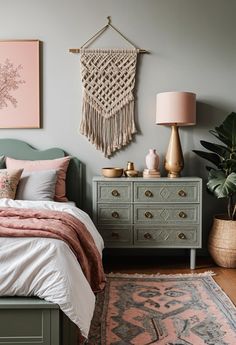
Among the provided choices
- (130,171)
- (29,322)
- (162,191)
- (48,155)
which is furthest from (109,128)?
(29,322)

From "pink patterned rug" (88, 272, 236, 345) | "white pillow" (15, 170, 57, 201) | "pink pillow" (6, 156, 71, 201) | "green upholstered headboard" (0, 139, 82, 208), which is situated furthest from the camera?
"green upholstered headboard" (0, 139, 82, 208)

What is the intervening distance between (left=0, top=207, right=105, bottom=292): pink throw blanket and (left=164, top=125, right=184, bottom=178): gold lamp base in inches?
52.0

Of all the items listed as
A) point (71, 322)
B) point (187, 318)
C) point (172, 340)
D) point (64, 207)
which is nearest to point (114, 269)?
point (64, 207)

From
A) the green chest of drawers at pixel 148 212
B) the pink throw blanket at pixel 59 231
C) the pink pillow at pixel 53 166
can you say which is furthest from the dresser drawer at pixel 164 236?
the pink throw blanket at pixel 59 231

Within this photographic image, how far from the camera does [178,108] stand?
11.1ft

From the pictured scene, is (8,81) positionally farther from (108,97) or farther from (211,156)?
(211,156)

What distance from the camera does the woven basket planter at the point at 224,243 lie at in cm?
334

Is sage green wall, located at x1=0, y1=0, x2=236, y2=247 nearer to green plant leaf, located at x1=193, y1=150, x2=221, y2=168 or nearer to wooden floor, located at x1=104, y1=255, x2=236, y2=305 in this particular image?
green plant leaf, located at x1=193, y1=150, x2=221, y2=168

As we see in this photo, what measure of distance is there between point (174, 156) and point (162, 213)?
546mm

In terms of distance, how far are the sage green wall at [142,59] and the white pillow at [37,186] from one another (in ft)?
1.65

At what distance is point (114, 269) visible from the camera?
342cm

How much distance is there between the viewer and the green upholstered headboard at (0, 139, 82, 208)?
3.63 meters

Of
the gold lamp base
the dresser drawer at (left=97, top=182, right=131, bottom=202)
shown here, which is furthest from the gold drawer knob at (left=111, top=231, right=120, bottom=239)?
the gold lamp base

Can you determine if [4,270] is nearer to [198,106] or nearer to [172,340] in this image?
[172,340]
